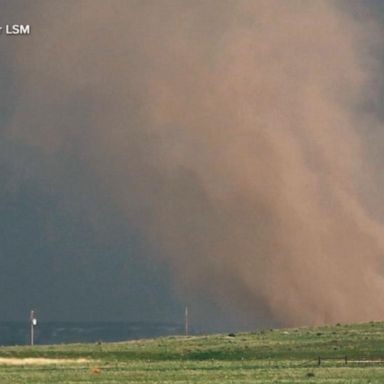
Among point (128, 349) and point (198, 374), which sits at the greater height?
point (128, 349)

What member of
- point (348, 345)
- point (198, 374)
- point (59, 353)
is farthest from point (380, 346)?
point (198, 374)

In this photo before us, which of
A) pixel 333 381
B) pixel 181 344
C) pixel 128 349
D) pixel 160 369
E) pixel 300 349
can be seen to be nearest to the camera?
pixel 333 381

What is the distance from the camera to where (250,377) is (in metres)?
68.2

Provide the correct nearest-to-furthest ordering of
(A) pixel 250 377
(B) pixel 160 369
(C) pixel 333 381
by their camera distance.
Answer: (C) pixel 333 381 < (A) pixel 250 377 < (B) pixel 160 369

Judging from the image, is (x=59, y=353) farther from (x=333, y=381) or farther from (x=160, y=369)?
(x=333, y=381)

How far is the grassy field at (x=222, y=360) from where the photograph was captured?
68.9 metres

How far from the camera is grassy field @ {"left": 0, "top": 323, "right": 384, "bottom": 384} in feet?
226

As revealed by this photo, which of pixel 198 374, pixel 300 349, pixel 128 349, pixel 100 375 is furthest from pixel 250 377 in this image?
pixel 128 349

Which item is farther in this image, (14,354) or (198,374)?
(14,354)

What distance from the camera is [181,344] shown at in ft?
393

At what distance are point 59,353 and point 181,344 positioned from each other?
16.0 meters

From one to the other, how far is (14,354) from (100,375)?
35208mm

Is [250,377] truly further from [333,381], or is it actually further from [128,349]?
[128,349]

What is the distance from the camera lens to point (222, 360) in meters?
93.4
